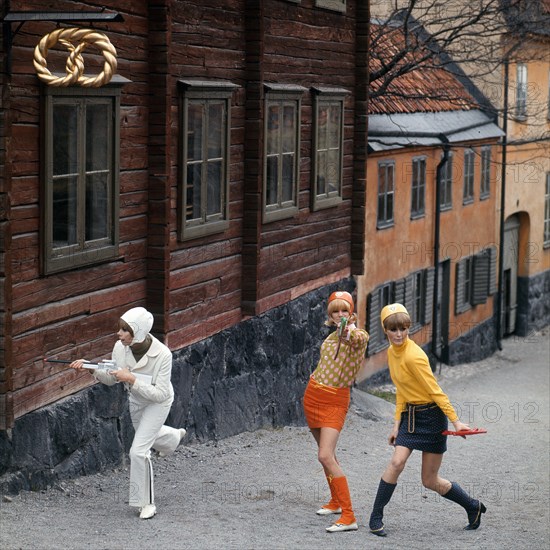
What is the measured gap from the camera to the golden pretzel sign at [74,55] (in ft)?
26.3

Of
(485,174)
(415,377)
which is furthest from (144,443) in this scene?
(485,174)

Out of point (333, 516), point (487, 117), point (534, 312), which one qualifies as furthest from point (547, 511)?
point (534, 312)

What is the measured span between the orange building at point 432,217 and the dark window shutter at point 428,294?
0.06 ft

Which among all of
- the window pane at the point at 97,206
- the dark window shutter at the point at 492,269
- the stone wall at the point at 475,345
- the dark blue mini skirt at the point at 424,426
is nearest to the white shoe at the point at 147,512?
the dark blue mini skirt at the point at 424,426

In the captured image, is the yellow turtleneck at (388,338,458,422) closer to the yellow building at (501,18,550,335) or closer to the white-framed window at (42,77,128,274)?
the white-framed window at (42,77,128,274)

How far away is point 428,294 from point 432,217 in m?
1.40

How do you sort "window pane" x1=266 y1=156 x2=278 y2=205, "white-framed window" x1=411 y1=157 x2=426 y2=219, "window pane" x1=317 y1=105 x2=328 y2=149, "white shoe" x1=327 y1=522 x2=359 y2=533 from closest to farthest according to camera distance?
"white shoe" x1=327 y1=522 x2=359 y2=533 < "window pane" x1=266 y1=156 x2=278 y2=205 < "window pane" x1=317 y1=105 x2=328 y2=149 < "white-framed window" x1=411 y1=157 x2=426 y2=219

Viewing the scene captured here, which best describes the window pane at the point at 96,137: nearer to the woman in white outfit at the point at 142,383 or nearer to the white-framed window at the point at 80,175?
the white-framed window at the point at 80,175

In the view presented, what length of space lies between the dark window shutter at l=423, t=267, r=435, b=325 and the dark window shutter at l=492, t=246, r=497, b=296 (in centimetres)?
415

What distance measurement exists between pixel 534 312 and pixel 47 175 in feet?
77.8

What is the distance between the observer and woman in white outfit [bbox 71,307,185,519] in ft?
26.7

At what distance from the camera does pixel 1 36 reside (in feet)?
26.5

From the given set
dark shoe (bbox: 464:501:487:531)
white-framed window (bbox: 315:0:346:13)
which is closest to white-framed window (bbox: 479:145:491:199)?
white-framed window (bbox: 315:0:346:13)

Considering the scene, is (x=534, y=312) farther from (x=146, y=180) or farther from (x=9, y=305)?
(x=9, y=305)
